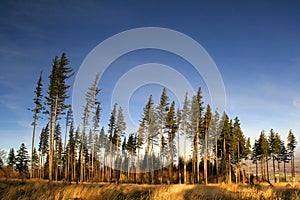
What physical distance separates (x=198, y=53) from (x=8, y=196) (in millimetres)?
20869

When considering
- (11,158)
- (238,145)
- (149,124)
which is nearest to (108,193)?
(149,124)

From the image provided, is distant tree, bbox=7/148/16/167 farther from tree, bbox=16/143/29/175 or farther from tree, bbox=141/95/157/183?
tree, bbox=141/95/157/183

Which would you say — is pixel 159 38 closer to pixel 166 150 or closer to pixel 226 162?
pixel 166 150

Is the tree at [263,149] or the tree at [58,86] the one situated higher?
the tree at [58,86]

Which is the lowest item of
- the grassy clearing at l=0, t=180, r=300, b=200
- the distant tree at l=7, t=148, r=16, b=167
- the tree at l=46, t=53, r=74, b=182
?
the distant tree at l=7, t=148, r=16, b=167

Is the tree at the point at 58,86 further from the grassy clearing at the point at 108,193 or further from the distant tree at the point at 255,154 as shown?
the distant tree at the point at 255,154

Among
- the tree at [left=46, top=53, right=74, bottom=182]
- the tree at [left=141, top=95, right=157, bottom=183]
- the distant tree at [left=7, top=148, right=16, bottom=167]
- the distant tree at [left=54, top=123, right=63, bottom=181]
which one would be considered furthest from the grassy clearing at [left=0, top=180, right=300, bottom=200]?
the distant tree at [left=7, top=148, right=16, bottom=167]

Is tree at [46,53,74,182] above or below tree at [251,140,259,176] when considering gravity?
above

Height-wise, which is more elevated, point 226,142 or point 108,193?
point 226,142

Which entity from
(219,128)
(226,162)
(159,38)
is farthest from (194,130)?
(159,38)

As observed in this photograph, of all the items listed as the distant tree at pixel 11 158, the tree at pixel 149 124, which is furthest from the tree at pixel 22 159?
the tree at pixel 149 124

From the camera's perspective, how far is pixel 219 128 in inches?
1973

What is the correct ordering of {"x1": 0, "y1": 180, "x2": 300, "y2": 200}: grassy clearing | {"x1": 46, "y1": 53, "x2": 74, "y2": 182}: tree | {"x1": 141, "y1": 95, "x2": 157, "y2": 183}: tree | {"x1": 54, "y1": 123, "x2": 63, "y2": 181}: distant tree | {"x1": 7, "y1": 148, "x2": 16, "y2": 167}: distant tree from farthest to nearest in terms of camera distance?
{"x1": 7, "y1": 148, "x2": 16, "y2": 167}: distant tree < {"x1": 54, "y1": 123, "x2": 63, "y2": 181}: distant tree < {"x1": 141, "y1": 95, "x2": 157, "y2": 183}: tree < {"x1": 46, "y1": 53, "x2": 74, "y2": 182}: tree < {"x1": 0, "y1": 180, "x2": 300, "y2": 200}: grassy clearing

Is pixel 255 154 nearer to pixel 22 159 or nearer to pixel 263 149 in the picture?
pixel 263 149
